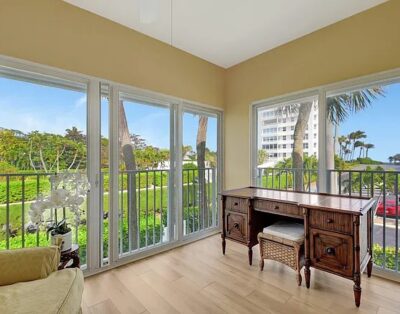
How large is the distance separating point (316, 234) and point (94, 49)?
2.69 meters

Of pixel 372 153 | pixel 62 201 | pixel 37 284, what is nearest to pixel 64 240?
pixel 62 201

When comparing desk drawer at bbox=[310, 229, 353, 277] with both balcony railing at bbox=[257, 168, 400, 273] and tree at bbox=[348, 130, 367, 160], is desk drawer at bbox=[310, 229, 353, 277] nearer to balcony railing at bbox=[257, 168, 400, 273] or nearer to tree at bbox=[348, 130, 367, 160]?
balcony railing at bbox=[257, 168, 400, 273]

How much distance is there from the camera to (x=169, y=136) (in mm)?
2871

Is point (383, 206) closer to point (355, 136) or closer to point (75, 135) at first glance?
point (355, 136)

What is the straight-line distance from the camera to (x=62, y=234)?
5.66ft

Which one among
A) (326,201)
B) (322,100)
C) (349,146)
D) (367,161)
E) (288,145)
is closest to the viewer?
(326,201)

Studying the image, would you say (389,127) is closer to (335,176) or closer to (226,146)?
(335,176)

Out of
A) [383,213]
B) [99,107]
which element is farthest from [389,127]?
[99,107]

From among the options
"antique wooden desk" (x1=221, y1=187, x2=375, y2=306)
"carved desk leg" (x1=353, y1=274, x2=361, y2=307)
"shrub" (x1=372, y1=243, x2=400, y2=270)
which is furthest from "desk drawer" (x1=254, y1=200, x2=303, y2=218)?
"shrub" (x1=372, y1=243, x2=400, y2=270)

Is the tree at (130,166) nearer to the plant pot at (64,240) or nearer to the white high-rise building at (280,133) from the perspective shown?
the plant pot at (64,240)

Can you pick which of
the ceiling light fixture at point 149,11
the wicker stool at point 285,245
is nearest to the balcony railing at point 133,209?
the wicker stool at point 285,245

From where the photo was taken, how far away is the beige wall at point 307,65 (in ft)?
6.77

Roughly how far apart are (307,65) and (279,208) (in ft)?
5.55

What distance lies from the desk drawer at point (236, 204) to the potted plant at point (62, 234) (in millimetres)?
1611
